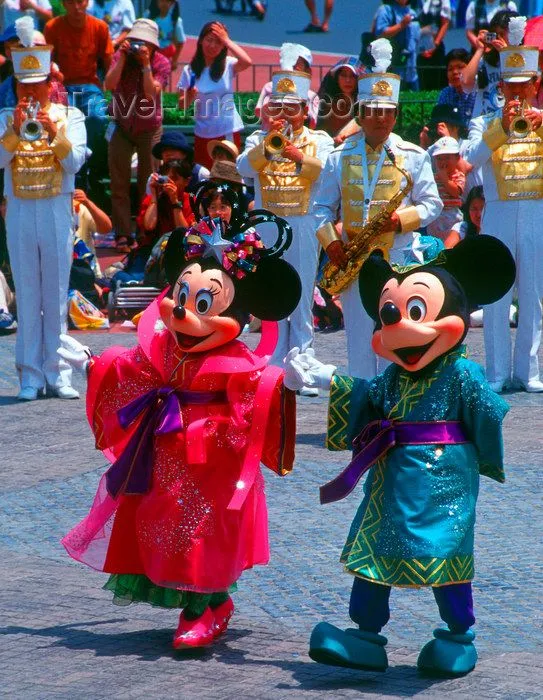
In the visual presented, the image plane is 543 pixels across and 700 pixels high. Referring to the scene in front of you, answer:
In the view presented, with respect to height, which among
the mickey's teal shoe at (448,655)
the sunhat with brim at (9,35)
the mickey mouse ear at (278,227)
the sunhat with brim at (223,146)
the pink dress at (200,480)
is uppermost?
the sunhat with brim at (9,35)

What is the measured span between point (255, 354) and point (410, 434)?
2.64 ft

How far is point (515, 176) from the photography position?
9812 millimetres

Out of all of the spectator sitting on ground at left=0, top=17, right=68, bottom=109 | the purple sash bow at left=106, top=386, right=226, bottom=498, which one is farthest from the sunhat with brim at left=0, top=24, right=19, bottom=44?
the purple sash bow at left=106, top=386, right=226, bottom=498

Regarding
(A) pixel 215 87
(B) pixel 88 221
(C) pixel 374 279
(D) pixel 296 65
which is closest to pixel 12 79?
(B) pixel 88 221

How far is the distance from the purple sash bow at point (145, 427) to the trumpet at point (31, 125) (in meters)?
4.46

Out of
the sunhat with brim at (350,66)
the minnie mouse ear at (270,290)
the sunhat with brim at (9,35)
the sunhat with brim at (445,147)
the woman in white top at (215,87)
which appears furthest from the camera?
the sunhat with brim at (9,35)

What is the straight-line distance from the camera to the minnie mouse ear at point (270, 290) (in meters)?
5.54

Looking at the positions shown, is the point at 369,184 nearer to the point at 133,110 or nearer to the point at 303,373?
the point at 303,373

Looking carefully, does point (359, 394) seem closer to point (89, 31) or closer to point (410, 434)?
point (410, 434)

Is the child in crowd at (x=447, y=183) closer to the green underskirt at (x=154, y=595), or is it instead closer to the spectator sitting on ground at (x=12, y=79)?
the spectator sitting on ground at (x=12, y=79)

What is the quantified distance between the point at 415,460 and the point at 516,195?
206 inches

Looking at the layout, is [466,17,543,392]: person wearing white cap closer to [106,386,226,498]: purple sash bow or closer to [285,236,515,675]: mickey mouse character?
[285,236,515,675]: mickey mouse character

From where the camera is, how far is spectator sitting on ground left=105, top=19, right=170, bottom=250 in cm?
1355

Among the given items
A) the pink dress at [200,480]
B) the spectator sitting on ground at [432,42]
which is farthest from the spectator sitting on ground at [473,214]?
the pink dress at [200,480]
